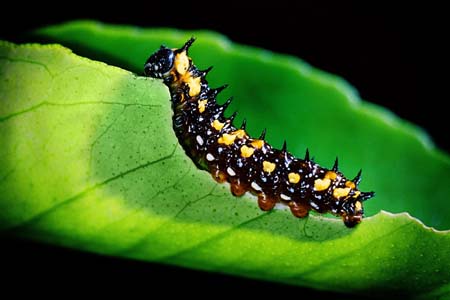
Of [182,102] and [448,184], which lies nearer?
[182,102]

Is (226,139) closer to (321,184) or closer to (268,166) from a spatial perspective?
(268,166)

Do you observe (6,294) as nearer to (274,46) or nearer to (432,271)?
(432,271)

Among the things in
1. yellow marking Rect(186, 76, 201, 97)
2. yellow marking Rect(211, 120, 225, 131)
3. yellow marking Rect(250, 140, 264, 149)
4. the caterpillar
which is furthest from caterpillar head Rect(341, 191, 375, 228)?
yellow marking Rect(186, 76, 201, 97)

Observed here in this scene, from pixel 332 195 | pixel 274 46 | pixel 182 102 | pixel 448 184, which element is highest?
pixel 274 46

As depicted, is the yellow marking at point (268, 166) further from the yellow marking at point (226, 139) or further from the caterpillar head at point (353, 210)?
the caterpillar head at point (353, 210)

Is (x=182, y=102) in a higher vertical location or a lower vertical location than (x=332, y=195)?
higher

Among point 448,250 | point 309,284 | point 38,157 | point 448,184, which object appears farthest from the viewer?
point 448,184

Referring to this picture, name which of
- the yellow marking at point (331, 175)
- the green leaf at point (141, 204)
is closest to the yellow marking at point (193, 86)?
the yellow marking at point (331, 175)

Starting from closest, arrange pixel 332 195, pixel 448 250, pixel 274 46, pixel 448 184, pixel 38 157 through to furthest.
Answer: pixel 38 157 → pixel 448 250 → pixel 332 195 → pixel 448 184 → pixel 274 46

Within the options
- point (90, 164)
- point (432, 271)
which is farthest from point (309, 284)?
point (90, 164)
